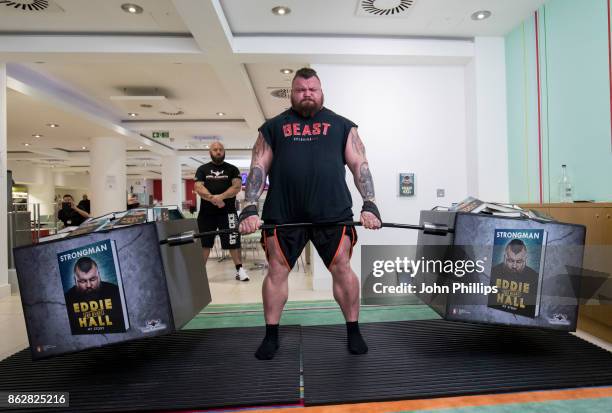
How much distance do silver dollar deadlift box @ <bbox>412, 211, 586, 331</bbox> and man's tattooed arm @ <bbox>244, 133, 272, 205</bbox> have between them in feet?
3.77

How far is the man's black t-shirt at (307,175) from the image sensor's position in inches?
76.6

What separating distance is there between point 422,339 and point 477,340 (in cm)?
32

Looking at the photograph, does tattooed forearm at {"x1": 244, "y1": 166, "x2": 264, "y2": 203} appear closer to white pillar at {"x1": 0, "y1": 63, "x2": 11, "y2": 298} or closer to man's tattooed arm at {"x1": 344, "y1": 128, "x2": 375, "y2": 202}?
man's tattooed arm at {"x1": 344, "y1": 128, "x2": 375, "y2": 202}

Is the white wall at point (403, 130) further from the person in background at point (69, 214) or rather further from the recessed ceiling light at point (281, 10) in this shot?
the person in background at point (69, 214)

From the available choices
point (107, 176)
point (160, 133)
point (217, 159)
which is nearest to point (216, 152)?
point (217, 159)

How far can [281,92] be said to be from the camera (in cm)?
588

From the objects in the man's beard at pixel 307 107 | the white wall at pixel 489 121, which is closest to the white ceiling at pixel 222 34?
the white wall at pixel 489 121

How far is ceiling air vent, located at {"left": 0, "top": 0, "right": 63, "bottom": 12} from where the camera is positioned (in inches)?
125

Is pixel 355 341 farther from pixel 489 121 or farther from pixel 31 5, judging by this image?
pixel 31 5

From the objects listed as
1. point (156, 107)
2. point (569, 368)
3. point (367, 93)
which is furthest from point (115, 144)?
point (569, 368)

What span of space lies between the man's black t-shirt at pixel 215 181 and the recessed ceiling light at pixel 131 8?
1.67 metres

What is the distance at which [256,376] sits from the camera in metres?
→ 1.69

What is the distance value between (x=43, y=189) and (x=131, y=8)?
15.8 m

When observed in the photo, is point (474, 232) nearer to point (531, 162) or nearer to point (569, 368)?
point (569, 368)
